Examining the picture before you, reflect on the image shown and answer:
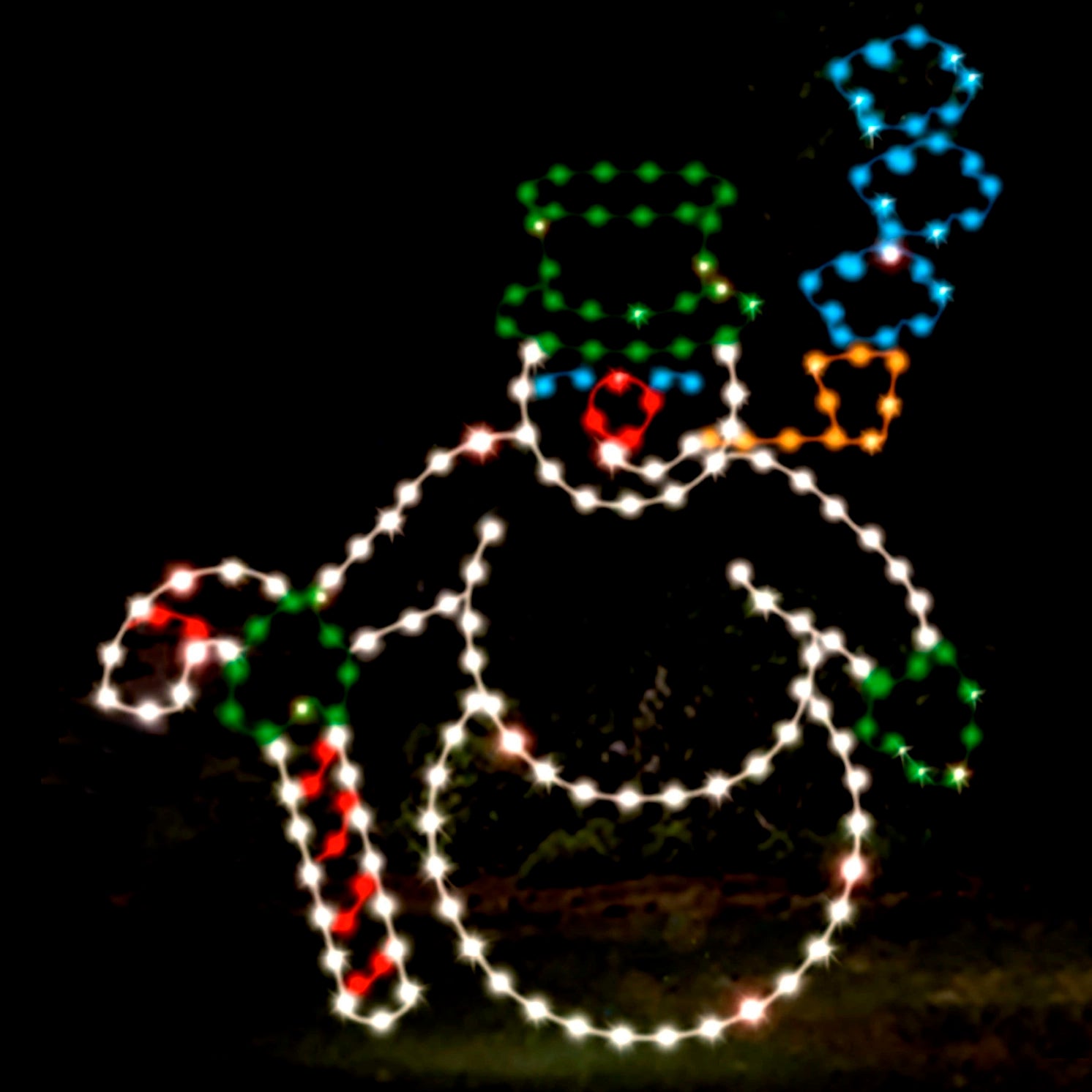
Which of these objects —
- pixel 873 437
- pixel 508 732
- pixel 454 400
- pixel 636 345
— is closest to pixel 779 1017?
pixel 508 732

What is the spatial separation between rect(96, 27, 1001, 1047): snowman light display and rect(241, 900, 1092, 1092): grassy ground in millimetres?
68

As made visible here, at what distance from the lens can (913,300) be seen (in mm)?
3488

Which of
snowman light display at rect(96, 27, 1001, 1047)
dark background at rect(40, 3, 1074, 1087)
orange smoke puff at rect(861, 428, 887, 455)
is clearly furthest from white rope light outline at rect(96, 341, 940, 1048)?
dark background at rect(40, 3, 1074, 1087)

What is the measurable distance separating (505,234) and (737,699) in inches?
64.4

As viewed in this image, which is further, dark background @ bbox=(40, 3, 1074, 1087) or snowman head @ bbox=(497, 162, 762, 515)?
dark background @ bbox=(40, 3, 1074, 1087)

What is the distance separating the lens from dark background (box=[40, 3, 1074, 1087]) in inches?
136

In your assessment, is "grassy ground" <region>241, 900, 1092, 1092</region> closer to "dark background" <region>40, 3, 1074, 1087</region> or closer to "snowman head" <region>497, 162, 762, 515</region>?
"dark background" <region>40, 3, 1074, 1087</region>

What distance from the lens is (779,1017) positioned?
307cm

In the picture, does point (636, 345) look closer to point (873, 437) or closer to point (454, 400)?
point (873, 437)

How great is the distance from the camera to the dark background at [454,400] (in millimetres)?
3455

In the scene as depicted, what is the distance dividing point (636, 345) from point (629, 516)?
0.80 meters

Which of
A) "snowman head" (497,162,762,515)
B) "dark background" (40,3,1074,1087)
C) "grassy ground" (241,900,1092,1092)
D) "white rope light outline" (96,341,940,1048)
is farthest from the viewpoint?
"dark background" (40,3,1074,1087)

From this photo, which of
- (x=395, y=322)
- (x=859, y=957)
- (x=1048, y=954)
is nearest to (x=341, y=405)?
(x=395, y=322)

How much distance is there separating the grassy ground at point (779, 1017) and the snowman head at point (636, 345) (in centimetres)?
132
